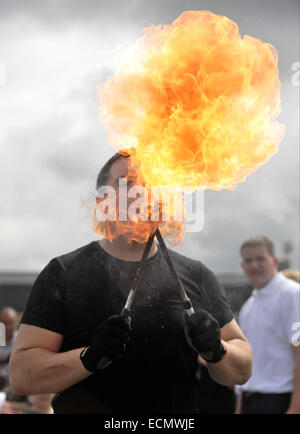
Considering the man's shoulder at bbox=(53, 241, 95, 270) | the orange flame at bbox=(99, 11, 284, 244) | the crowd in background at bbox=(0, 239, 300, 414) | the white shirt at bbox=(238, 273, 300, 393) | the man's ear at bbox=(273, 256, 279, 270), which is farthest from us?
the man's ear at bbox=(273, 256, 279, 270)

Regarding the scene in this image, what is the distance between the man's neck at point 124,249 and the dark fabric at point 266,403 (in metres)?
1.57

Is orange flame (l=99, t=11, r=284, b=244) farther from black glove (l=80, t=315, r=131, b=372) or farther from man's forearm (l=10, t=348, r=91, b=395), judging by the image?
man's forearm (l=10, t=348, r=91, b=395)

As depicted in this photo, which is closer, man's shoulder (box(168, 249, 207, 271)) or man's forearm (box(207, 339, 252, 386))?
man's forearm (box(207, 339, 252, 386))

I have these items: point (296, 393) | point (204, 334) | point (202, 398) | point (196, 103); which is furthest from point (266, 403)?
point (196, 103)

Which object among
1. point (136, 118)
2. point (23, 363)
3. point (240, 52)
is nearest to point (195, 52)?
point (240, 52)

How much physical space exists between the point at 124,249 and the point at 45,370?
524mm

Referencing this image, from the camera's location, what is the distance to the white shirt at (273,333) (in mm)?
2691

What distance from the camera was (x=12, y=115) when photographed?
2252 millimetres

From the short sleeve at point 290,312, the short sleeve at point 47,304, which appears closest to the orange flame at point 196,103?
the short sleeve at point 47,304

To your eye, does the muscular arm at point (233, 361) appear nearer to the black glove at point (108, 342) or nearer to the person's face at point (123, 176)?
the black glove at point (108, 342)

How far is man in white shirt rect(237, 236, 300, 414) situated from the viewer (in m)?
2.67

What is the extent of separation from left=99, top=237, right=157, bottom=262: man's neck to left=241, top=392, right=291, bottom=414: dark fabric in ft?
5.16

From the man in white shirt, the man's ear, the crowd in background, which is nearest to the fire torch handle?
the man in white shirt
